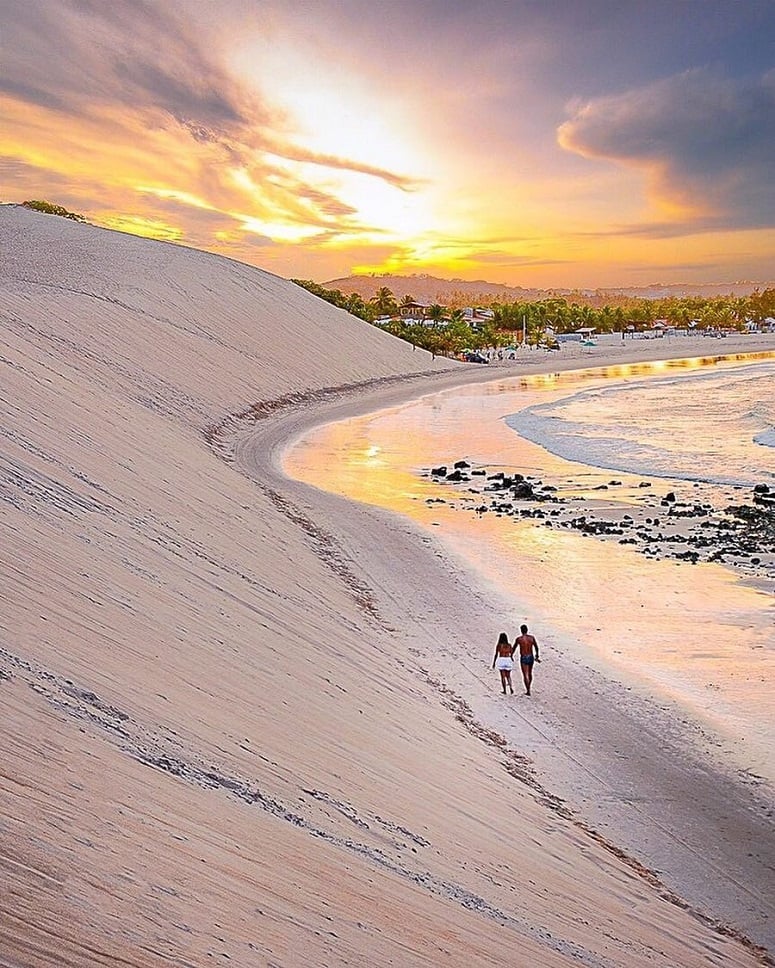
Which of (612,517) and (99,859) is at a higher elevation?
(612,517)

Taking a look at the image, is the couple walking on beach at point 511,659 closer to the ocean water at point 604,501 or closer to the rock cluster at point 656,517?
the ocean water at point 604,501

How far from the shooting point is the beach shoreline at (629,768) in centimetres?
847

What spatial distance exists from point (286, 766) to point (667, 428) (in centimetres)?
3649

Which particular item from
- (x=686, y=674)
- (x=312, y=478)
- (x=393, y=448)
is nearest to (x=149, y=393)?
(x=393, y=448)

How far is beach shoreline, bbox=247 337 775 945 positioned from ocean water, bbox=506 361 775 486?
1692 centimetres

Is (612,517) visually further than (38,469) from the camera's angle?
Yes

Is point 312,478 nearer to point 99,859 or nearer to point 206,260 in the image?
point 99,859

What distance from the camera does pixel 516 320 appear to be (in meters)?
131

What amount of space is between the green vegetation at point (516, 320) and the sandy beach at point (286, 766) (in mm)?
75786

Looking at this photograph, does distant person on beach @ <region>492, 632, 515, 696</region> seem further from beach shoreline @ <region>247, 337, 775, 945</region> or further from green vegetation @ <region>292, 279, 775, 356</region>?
green vegetation @ <region>292, 279, 775, 356</region>

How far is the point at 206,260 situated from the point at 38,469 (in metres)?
66.0

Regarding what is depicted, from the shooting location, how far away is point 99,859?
502 centimetres

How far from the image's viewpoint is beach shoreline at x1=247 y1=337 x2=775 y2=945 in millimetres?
8469

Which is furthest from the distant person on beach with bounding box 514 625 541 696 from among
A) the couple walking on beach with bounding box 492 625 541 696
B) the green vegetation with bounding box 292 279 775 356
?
the green vegetation with bounding box 292 279 775 356
